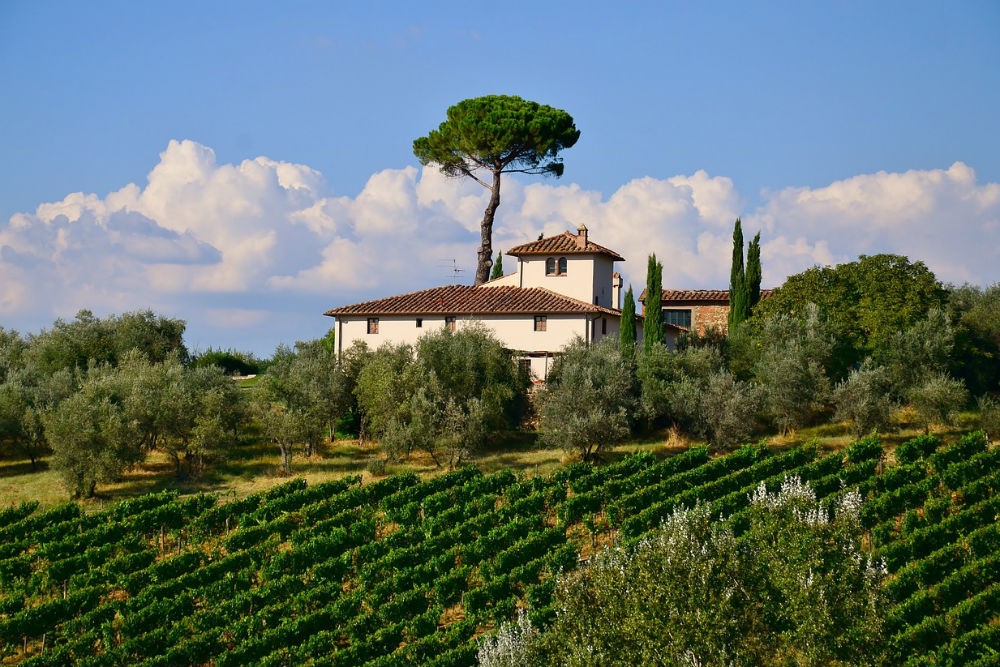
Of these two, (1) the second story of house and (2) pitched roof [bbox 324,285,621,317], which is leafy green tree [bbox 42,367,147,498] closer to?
(2) pitched roof [bbox 324,285,621,317]

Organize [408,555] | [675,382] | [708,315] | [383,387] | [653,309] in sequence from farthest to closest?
[708,315] < [653,309] < [675,382] < [383,387] < [408,555]

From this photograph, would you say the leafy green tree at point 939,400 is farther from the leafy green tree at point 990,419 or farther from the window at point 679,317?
the window at point 679,317

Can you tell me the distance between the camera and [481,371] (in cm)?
4538

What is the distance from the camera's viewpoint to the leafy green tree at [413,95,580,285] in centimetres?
5819

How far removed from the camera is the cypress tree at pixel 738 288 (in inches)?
1975

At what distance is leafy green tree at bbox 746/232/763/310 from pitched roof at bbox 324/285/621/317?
639 centimetres

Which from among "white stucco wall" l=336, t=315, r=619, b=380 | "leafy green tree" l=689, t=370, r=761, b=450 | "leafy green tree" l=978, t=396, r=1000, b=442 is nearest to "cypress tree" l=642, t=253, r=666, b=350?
"white stucco wall" l=336, t=315, r=619, b=380

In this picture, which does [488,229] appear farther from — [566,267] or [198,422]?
[198,422]

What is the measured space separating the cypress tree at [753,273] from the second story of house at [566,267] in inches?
262

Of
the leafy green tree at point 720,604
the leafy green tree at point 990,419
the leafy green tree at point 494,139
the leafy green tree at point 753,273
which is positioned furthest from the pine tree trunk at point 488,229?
the leafy green tree at point 720,604

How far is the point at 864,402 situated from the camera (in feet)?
135

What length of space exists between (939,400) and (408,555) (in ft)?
74.8

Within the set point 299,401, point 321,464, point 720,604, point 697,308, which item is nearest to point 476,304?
point 299,401

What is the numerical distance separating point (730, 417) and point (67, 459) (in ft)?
80.8
